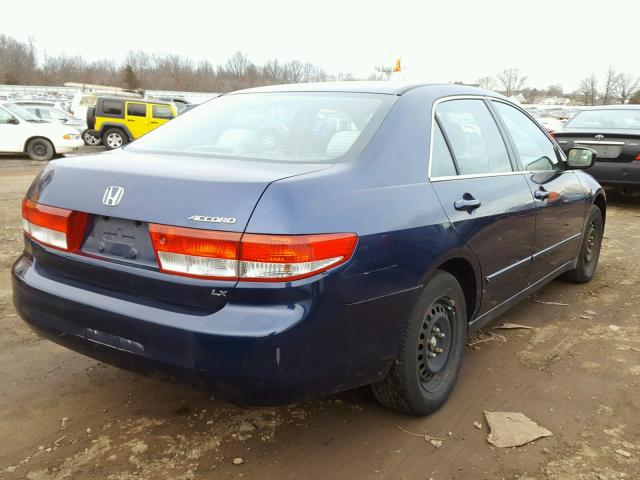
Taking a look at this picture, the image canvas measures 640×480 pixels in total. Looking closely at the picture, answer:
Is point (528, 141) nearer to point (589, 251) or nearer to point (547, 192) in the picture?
point (547, 192)

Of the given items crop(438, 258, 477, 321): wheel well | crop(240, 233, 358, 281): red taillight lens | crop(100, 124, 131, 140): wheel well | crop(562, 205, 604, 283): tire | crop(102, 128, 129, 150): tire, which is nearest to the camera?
crop(240, 233, 358, 281): red taillight lens

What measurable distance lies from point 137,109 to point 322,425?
1724 centimetres

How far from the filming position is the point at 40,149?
1449cm

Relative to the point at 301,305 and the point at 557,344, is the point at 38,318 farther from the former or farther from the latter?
the point at 557,344

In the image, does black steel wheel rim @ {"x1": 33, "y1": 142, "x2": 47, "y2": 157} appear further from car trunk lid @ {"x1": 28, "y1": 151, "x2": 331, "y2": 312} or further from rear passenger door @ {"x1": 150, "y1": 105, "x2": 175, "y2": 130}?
car trunk lid @ {"x1": 28, "y1": 151, "x2": 331, "y2": 312}

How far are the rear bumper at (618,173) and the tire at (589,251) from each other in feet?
11.5

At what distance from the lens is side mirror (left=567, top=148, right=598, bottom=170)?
4.29m

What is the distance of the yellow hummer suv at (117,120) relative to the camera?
18000 mm

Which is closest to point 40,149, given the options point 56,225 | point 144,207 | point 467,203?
point 56,225

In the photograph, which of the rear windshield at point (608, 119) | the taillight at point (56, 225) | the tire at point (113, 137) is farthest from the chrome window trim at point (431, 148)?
the tire at point (113, 137)

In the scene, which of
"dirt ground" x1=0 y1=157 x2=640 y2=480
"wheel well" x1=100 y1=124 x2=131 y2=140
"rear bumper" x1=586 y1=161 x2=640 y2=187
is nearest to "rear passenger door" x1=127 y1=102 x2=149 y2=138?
"wheel well" x1=100 y1=124 x2=131 y2=140

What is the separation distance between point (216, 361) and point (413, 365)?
38.9 inches

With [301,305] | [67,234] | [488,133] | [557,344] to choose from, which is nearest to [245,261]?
[301,305]

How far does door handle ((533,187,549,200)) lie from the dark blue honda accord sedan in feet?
1.13
